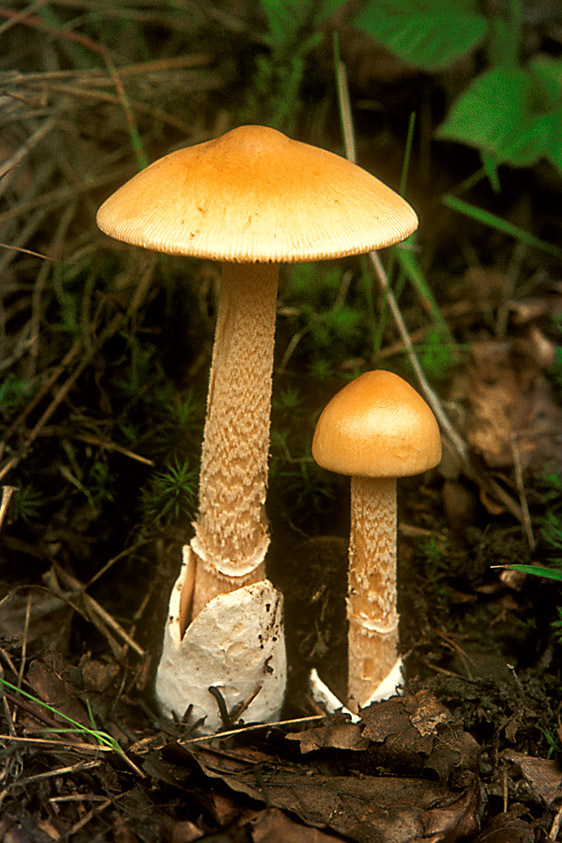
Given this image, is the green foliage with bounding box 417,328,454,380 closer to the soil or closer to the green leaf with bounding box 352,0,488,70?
the soil

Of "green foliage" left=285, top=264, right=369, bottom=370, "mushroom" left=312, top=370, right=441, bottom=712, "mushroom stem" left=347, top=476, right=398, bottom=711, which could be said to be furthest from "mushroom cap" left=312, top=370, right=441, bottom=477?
"green foliage" left=285, top=264, right=369, bottom=370

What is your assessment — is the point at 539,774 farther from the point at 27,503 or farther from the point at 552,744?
the point at 27,503

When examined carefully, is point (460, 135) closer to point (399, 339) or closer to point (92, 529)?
point (399, 339)

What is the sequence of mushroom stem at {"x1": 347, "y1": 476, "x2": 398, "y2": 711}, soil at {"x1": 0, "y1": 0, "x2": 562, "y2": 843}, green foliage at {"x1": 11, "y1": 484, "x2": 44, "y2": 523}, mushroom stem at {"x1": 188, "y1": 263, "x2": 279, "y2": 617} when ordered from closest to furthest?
soil at {"x1": 0, "y1": 0, "x2": 562, "y2": 843}, mushroom stem at {"x1": 188, "y1": 263, "x2": 279, "y2": 617}, mushroom stem at {"x1": 347, "y1": 476, "x2": 398, "y2": 711}, green foliage at {"x1": 11, "y1": 484, "x2": 44, "y2": 523}

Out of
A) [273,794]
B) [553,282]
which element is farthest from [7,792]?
[553,282]

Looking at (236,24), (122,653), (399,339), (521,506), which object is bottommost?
(122,653)

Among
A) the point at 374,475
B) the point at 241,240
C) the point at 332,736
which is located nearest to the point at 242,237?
the point at 241,240

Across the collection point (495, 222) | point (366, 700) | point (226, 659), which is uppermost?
point (495, 222)
